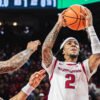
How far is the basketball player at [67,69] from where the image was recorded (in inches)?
188

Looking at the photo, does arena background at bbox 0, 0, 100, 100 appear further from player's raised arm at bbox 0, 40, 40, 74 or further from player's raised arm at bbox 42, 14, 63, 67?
player's raised arm at bbox 0, 40, 40, 74

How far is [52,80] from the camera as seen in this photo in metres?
4.84

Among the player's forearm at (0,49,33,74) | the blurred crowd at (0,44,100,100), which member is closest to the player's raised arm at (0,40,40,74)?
the player's forearm at (0,49,33,74)

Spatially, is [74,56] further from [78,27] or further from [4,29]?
[4,29]

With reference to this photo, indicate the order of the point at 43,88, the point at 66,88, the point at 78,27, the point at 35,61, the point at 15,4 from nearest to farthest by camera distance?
the point at 66,88, the point at 78,27, the point at 15,4, the point at 43,88, the point at 35,61

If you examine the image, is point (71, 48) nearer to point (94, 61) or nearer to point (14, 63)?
point (94, 61)

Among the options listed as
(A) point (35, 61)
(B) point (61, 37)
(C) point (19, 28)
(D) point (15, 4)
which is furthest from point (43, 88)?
(C) point (19, 28)

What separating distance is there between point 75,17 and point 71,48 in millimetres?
499

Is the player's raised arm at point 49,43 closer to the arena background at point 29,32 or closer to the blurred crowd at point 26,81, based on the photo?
the blurred crowd at point 26,81

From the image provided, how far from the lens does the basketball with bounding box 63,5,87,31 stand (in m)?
5.02

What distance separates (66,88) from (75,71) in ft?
0.69

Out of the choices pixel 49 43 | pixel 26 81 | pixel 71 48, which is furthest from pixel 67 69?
pixel 26 81

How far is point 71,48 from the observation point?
15.8 feet

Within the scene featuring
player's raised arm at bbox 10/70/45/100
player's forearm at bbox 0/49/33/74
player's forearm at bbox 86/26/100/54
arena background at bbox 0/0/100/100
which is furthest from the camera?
arena background at bbox 0/0/100/100
